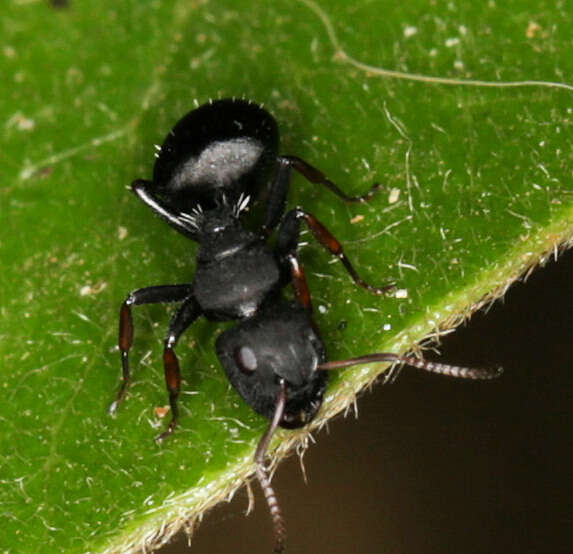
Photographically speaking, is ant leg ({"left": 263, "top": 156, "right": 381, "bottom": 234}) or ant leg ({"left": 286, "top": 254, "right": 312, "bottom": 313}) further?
ant leg ({"left": 263, "top": 156, "right": 381, "bottom": 234})

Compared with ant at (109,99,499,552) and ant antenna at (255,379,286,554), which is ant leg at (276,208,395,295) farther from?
ant antenna at (255,379,286,554)

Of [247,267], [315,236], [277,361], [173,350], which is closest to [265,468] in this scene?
[277,361]

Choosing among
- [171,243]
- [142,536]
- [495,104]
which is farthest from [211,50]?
[142,536]

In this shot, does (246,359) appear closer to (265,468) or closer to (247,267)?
(265,468)

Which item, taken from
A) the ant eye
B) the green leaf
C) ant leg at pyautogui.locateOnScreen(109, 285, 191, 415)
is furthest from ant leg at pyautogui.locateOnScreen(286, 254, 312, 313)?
ant leg at pyautogui.locateOnScreen(109, 285, 191, 415)

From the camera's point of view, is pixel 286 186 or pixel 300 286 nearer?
pixel 300 286

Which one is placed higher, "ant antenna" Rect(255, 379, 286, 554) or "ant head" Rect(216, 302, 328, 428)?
"ant head" Rect(216, 302, 328, 428)

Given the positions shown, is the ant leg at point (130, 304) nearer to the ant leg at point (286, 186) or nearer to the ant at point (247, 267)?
the ant at point (247, 267)
